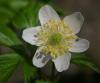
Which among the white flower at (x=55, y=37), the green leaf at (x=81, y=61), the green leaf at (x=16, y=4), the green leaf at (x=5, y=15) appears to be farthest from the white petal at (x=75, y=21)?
the green leaf at (x=16, y=4)

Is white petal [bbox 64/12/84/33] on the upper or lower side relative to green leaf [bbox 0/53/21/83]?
upper

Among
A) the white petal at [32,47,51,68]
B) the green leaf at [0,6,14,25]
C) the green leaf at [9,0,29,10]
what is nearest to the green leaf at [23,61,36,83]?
the white petal at [32,47,51,68]

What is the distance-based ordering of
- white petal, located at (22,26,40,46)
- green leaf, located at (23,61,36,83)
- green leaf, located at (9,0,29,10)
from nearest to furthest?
green leaf, located at (23,61,36,83), white petal, located at (22,26,40,46), green leaf, located at (9,0,29,10)

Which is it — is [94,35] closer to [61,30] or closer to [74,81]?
[74,81]

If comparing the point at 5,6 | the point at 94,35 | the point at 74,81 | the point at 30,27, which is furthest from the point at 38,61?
the point at 94,35

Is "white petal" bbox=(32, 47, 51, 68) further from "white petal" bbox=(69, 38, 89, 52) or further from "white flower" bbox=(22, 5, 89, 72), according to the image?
"white petal" bbox=(69, 38, 89, 52)

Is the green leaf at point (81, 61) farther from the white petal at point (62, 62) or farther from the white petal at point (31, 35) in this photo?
the white petal at point (31, 35)

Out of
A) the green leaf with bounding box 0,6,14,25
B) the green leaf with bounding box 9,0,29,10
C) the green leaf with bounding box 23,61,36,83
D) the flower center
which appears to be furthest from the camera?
the green leaf with bounding box 9,0,29,10

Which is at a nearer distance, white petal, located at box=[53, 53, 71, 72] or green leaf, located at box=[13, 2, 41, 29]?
white petal, located at box=[53, 53, 71, 72]

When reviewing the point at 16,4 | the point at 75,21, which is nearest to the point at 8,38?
the point at 75,21
